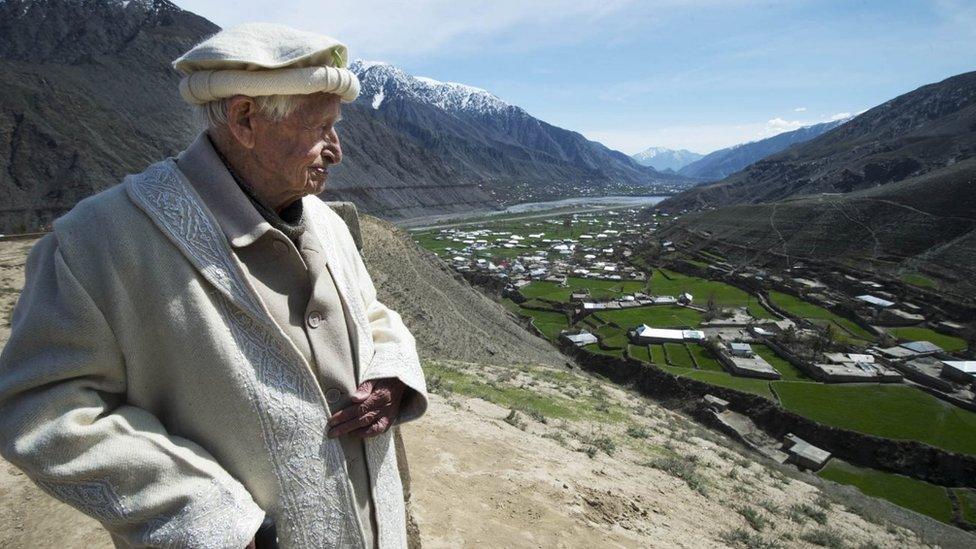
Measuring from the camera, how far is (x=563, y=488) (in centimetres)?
575

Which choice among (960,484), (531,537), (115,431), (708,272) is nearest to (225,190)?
(115,431)

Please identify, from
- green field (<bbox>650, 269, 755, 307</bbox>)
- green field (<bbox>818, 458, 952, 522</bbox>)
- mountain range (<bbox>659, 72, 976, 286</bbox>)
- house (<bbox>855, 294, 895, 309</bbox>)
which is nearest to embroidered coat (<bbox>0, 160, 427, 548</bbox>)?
green field (<bbox>818, 458, 952, 522</bbox>)

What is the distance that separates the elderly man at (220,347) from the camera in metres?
1.10

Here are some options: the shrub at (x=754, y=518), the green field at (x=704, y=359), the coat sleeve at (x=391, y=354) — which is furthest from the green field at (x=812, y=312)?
the coat sleeve at (x=391, y=354)

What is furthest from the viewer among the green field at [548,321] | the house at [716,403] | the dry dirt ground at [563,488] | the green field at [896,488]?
the green field at [548,321]

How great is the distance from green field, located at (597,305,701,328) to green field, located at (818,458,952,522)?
1579cm

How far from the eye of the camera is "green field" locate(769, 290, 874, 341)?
3231cm

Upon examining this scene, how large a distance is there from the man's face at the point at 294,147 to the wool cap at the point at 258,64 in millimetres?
61

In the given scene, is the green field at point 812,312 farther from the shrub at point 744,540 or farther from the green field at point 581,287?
the shrub at point 744,540

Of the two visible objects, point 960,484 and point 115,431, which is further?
point 960,484

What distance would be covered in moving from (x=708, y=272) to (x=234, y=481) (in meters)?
52.1

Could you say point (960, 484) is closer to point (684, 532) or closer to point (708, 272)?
point (684, 532)

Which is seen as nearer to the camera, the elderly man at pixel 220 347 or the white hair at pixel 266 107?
the elderly man at pixel 220 347

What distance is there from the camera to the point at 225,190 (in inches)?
55.0
